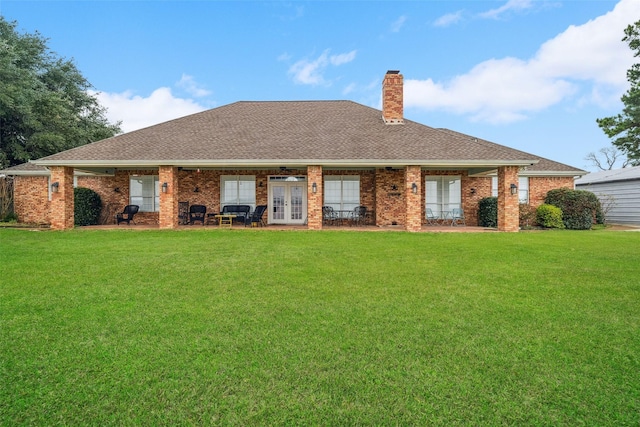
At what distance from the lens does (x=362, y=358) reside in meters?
3.29

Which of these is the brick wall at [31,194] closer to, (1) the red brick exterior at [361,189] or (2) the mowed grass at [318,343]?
(1) the red brick exterior at [361,189]

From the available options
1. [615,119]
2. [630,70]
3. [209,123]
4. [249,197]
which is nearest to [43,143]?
[209,123]

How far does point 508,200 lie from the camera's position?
1380cm

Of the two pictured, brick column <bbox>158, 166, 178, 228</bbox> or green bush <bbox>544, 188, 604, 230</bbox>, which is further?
green bush <bbox>544, 188, 604, 230</bbox>

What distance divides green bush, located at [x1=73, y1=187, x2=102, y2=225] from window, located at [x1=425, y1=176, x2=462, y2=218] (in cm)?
1538

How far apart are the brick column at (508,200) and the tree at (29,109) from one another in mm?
24449

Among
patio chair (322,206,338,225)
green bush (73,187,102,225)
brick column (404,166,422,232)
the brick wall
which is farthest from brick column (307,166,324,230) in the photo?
the brick wall

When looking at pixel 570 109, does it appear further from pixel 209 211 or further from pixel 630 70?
pixel 209 211

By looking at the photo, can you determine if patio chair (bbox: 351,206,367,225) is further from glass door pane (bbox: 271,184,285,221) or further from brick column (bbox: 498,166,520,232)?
brick column (bbox: 498,166,520,232)

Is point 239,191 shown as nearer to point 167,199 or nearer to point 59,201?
point 167,199

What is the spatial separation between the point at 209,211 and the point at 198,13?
29.9 ft

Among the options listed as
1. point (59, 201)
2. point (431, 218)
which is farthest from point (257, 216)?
point (431, 218)

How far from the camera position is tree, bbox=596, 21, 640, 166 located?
1856cm

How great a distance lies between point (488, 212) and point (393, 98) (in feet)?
22.4
